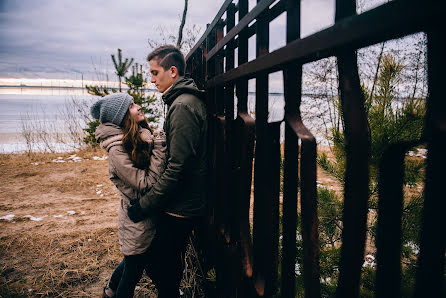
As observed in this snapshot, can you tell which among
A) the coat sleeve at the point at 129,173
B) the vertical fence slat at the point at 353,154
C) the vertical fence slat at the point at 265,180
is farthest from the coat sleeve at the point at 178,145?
the vertical fence slat at the point at 353,154

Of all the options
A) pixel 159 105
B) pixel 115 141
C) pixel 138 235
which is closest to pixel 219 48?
pixel 115 141

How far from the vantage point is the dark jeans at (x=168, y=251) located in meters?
1.76

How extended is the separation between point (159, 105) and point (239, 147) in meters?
8.64

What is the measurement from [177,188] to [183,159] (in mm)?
204

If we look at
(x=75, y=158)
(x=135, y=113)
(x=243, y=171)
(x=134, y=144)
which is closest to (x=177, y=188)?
(x=134, y=144)

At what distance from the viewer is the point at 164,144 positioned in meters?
1.91

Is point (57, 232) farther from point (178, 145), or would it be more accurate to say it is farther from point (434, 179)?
point (434, 179)

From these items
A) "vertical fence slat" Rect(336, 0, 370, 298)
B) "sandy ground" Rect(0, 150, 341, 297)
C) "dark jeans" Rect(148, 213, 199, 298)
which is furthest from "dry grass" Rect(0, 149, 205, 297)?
"vertical fence slat" Rect(336, 0, 370, 298)

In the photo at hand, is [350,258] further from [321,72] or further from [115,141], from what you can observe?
[115,141]

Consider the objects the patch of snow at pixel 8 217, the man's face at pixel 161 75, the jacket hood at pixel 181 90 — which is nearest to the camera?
the jacket hood at pixel 181 90

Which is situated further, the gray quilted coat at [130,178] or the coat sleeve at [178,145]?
the gray quilted coat at [130,178]

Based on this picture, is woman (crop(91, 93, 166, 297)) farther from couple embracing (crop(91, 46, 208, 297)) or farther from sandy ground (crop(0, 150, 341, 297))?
sandy ground (crop(0, 150, 341, 297))

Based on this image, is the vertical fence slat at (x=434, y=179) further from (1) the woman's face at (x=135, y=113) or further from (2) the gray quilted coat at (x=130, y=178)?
(1) the woman's face at (x=135, y=113)

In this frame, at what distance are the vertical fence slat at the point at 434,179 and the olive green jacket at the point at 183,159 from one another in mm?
1248
